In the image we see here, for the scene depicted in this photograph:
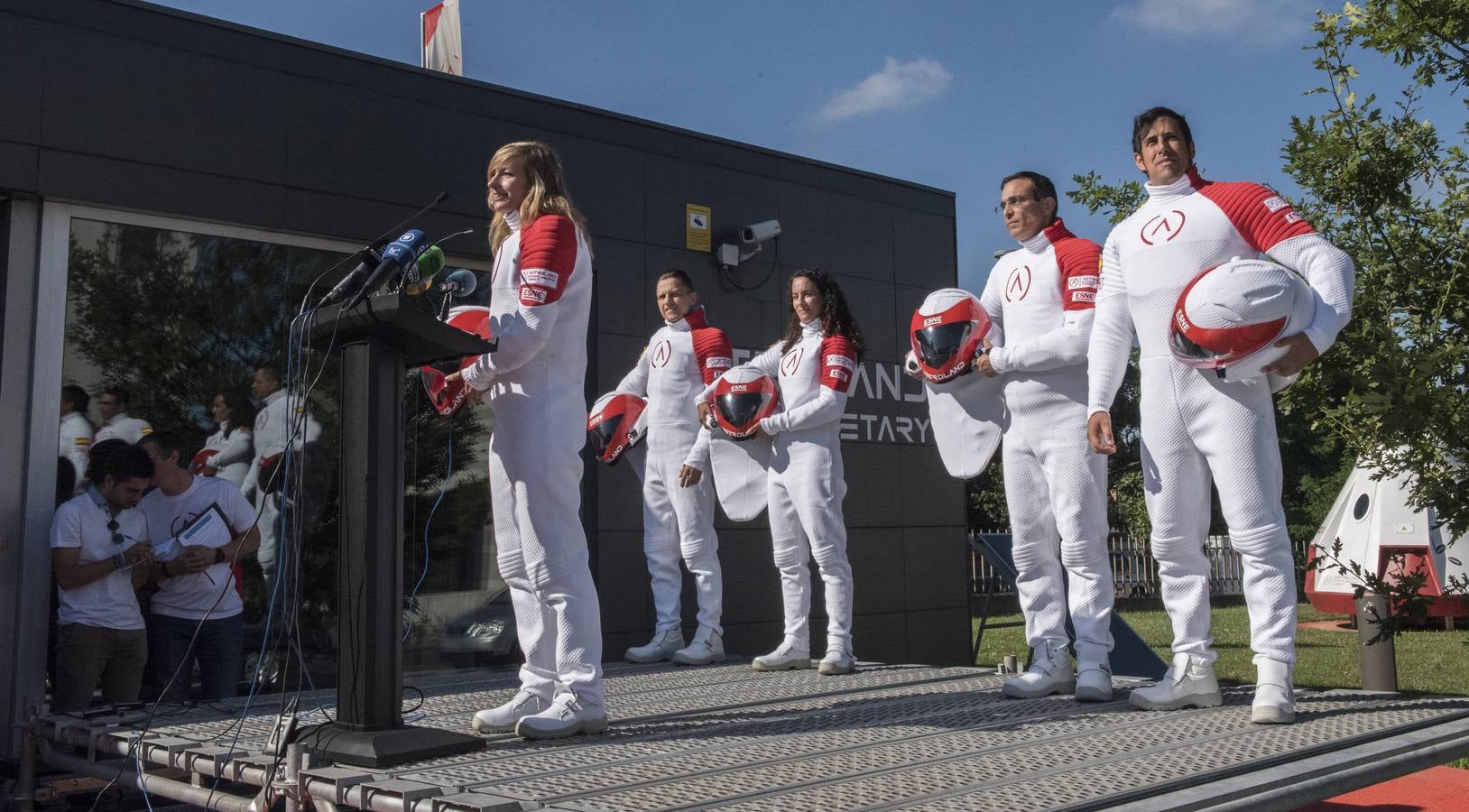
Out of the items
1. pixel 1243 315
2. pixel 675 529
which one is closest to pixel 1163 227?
pixel 1243 315

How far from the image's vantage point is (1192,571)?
14.0 feet

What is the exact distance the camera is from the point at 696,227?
921 cm

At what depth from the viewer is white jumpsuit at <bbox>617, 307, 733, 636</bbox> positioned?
699 cm

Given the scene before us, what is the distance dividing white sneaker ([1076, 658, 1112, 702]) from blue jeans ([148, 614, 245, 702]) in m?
4.24

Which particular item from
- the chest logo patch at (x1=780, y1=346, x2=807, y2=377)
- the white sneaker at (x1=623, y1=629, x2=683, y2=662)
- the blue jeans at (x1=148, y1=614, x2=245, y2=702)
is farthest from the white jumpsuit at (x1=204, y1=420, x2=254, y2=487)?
the chest logo patch at (x1=780, y1=346, x2=807, y2=377)

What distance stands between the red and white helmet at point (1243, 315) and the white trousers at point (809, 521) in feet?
8.43

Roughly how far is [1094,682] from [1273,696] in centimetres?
76

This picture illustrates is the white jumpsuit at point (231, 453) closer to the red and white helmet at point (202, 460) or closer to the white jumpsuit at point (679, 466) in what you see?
the red and white helmet at point (202, 460)

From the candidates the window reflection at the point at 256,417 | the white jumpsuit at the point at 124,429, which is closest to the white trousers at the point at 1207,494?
the window reflection at the point at 256,417

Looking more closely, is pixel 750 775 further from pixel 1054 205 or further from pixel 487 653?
pixel 487 653

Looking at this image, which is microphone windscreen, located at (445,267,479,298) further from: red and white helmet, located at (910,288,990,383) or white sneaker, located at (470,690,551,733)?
red and white helmet, located at (910,288,990,383)

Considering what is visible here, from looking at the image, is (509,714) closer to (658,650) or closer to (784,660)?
(784,660)

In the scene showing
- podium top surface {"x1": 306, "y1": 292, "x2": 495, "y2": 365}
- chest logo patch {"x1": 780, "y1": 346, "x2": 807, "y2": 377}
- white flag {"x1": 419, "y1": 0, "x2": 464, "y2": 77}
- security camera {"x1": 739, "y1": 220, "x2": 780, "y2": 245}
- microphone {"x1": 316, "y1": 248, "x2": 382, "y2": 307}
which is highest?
white flag {"x1": 419, "y1": 0, "x2": 464, "y2": 77}

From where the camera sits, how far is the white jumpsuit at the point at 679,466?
699 cm
